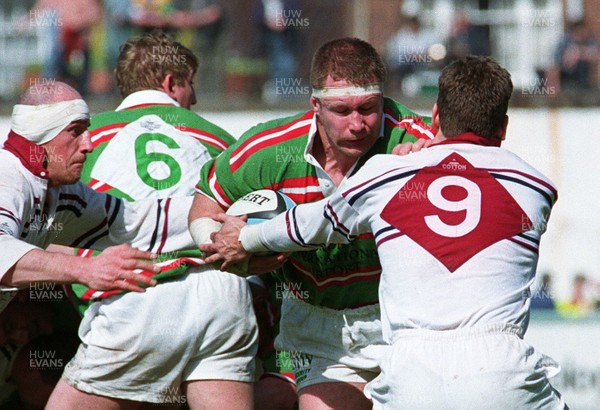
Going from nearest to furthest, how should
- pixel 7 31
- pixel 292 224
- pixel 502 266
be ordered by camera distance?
pixel 502 266
pixel 292 224
pixel 7 31

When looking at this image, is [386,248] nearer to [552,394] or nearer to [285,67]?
[552,394]

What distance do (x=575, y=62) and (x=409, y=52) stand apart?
6.42 feet

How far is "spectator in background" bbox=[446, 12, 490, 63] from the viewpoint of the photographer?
13.4 m

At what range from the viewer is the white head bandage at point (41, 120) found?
516 centimetres

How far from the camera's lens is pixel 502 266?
13.8ft

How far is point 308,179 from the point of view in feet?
17.3

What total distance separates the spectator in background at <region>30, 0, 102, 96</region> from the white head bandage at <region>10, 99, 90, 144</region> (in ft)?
26.4

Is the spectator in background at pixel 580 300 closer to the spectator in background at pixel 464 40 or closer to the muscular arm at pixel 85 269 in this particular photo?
the spectator in background at pixel 464 40

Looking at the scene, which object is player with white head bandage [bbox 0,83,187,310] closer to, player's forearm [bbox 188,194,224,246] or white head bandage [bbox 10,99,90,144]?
white head bandage [bbox 10,99,90,144]

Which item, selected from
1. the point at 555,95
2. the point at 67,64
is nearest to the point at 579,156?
the point at 555,95

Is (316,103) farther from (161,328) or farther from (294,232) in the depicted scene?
(161,328)

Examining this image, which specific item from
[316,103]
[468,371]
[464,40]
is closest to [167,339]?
[316,103]

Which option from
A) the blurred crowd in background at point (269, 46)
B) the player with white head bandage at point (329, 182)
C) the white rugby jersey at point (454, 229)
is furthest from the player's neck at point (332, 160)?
the blurred crowd in background at point (269, 46)

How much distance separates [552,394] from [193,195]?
2.30 m
